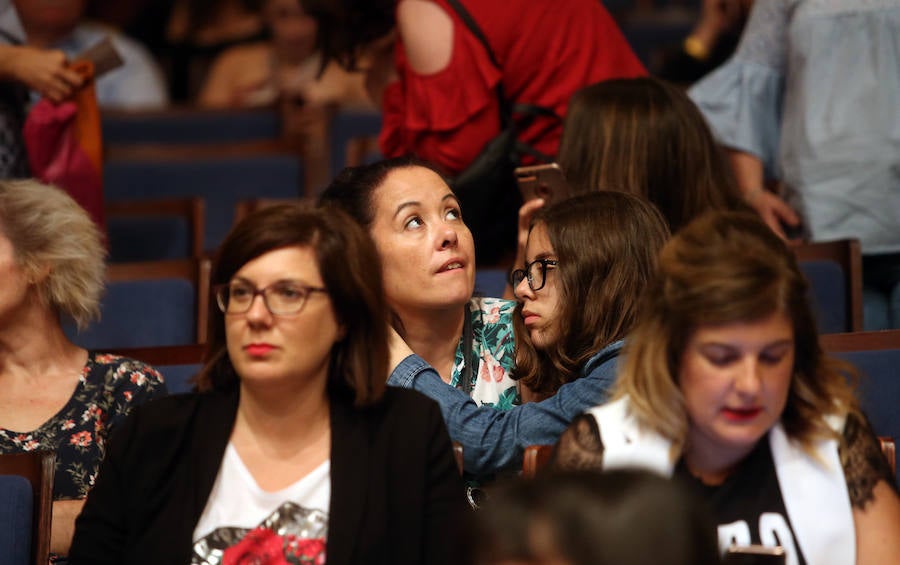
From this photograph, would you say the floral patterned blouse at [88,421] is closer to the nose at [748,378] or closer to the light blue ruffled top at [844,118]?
the nose at [748,378]

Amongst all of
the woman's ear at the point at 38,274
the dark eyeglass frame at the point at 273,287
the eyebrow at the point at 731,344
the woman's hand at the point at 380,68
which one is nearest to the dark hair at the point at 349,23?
the woman's hand at the point at 380,68

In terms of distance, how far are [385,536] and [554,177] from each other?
1.12m

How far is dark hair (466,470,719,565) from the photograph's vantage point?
1287 mm

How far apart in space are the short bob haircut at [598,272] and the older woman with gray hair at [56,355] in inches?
31.3

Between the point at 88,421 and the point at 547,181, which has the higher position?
the point at 547,181

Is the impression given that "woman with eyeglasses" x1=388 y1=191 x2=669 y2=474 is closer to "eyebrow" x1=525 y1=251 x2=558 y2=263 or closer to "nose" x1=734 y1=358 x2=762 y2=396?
"eyebrow" x1=525 y1=251 x2=558 y2=263

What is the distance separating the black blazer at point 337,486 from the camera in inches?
75.7

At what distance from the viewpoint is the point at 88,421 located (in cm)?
242

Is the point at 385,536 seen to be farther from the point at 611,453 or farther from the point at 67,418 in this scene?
the point at 67,418

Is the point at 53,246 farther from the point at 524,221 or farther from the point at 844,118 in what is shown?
the point at 844,118

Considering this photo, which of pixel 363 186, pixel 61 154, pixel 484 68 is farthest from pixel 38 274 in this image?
pixel 484 68

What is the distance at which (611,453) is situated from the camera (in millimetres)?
1859

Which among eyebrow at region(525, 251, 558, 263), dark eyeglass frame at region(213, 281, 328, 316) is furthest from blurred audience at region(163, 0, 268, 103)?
dark eyeglass frame at region(213, 281, 328, 316)

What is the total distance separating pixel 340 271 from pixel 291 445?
0.28m
